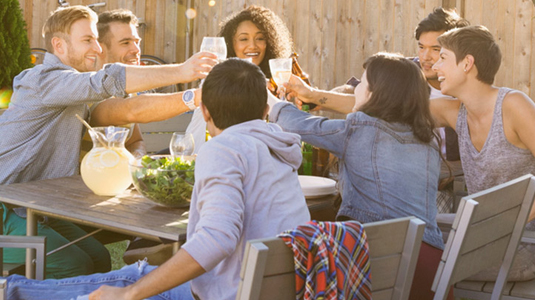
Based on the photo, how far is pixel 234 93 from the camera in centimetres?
179

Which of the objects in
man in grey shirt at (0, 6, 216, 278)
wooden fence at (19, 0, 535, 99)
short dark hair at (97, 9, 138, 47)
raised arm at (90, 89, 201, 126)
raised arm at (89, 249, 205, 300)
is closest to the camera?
raised arm at (89, 249, 205, 300)

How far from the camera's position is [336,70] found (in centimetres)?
645

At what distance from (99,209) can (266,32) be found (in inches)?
102

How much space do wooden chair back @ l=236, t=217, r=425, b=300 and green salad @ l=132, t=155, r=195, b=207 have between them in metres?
0.85

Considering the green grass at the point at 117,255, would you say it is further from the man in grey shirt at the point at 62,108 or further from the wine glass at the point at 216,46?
the wine glass at the point at 216,46

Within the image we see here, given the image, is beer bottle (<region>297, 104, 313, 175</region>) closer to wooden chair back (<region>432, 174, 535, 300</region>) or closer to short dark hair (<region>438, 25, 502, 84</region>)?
short dark hair (<region>438, 25, 502, 84</region>)

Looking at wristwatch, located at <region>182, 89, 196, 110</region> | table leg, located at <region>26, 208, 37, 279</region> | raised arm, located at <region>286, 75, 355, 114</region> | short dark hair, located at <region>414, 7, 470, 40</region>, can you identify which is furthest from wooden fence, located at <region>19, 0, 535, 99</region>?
table leg, located at <region>26, 208, 37, 279</region>

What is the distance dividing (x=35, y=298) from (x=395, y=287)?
1074mm

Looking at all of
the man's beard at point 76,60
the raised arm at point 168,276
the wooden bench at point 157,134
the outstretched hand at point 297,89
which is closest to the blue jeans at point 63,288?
the raised arm at point 168,276

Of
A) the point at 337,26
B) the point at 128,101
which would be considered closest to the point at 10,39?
the point at 337,26

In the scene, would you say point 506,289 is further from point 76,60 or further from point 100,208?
point 76,60

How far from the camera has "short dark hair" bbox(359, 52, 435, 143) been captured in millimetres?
2338

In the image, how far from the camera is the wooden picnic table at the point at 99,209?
195cm

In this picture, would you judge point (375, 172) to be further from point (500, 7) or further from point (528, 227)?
point (500, 7)
